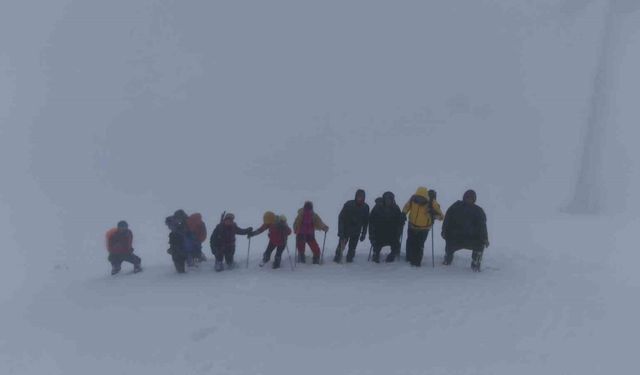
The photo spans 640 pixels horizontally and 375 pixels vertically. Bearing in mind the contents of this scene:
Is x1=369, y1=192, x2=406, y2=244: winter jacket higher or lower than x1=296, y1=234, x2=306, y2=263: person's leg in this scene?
higher

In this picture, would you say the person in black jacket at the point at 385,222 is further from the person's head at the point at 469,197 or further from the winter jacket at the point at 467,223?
the person's head at the point at 469,197

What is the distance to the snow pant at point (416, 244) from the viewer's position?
11.1m

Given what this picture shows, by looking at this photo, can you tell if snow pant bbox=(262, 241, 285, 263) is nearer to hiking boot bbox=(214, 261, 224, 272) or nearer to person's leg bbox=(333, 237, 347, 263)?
hiking boot bbox=(214, 261, 224, 272)

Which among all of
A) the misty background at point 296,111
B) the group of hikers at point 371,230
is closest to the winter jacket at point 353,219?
the group of hikers at point 371,230

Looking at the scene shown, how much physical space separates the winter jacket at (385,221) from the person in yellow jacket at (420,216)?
0.24m

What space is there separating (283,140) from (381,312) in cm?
3705

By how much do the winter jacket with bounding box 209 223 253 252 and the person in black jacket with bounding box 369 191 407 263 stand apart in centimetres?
280

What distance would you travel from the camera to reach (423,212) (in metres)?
11.0

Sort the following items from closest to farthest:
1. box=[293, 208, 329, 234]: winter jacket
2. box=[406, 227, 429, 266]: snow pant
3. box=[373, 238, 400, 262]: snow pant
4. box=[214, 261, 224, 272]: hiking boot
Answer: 1. box=[406, 227, 429, 266]: snow pant
2. box=[373, 238, 400, 262]: snow pant
3. box=[293, 208, 329, 234]: winter jacket
4. box=[214, 261, 224, 272]: hiking boot

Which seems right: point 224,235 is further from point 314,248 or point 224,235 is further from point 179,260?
point 314,248

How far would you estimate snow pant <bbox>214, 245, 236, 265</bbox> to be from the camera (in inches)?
470

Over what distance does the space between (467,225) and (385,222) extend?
172 centimetres

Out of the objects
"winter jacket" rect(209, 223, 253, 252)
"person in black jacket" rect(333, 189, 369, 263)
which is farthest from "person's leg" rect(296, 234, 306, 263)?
"winter jacket" rect(209, 223, 253, 252)

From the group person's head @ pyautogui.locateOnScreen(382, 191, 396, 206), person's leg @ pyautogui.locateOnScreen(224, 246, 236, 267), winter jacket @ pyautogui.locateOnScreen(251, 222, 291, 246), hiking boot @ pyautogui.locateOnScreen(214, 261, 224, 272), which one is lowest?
hiking boot @ pyautogui.locateOnScreen(214, 261, 224, 272)
